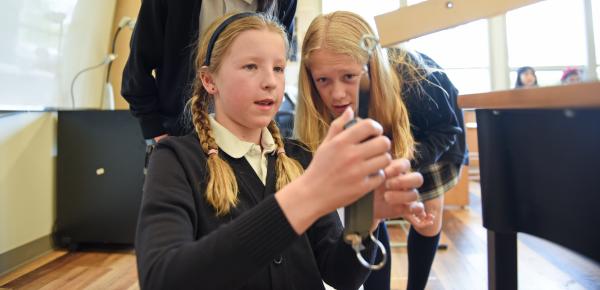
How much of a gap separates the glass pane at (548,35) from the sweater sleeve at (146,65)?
4343 millimetres

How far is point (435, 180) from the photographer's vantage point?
1335 mm

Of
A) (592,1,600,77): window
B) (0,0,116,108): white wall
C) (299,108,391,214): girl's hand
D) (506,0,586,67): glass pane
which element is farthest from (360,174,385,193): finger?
(592,1,600,77): window

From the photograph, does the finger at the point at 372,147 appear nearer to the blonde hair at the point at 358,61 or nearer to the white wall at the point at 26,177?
the blonde hair at the point at 358,61

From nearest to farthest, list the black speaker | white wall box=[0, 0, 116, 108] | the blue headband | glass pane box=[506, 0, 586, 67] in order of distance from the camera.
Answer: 1. the blue headband
2. white wall box=[0, 0, 116, 108]
3. the black speaker
4. glass pane box=[506, 0, 586, 67]

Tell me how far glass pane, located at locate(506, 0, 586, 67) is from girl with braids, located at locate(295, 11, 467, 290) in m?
3.82

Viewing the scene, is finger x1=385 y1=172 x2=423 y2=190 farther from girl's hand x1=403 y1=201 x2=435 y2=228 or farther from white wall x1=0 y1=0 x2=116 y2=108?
white wall x1=0 y1=0 x2=116 y2=108

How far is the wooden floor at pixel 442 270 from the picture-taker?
5.59ft

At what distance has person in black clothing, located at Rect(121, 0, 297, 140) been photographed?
1108 millimetres

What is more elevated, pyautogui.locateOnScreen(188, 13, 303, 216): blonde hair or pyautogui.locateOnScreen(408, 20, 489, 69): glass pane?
pyautogui.locateOnScreen(408, 20, 489, 69): glass pane

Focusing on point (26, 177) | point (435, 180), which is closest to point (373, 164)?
point (435, 180)

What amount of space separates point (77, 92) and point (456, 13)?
237 centimetres

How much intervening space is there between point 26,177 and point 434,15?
2.03 meters

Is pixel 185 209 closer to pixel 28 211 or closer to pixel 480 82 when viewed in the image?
pixel 28 211

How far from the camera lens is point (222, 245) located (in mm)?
480
